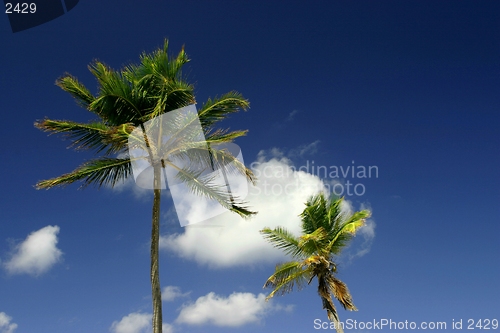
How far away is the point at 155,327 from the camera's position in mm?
13031

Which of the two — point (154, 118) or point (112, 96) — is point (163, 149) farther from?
point (112, 96)

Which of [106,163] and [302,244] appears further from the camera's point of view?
[302,244]

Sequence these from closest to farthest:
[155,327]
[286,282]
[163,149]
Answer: [155,327]
[163,149]
[286,282]

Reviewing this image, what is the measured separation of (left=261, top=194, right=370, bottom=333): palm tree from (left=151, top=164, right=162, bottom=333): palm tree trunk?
964 cm

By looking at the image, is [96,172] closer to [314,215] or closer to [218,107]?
[218,107]

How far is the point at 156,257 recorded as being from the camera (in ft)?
46.3

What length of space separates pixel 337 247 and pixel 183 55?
43.1 ft

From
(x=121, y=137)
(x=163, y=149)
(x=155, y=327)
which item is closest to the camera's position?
(x=155, y=327)

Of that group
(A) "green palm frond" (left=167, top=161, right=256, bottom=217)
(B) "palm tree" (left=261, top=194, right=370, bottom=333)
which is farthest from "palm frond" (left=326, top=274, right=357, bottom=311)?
(A) "green palm frond" (left=167, top=161, right=256, bottom=217)

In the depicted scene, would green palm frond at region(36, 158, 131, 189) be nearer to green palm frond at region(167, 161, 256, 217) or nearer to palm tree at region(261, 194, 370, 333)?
green palm frond at region(167, 161, 256, 217)

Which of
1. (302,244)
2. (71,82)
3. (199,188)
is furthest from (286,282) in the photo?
(71,82)

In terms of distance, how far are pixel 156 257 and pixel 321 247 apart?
37.6 feet

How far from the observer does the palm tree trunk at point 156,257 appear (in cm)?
1316

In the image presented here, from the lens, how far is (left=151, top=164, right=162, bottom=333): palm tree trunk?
1316cm
